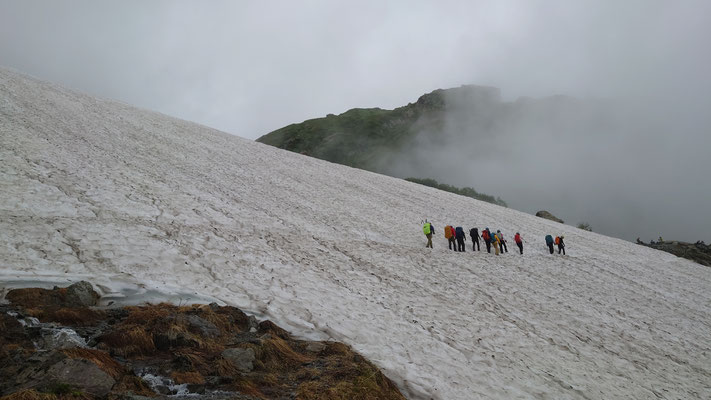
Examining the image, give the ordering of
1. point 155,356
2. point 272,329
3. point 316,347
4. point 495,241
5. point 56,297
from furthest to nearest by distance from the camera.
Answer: point 495,241, point 272,329, point 316,347, point 56,297, point 155,356

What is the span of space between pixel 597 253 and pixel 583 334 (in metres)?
19.5

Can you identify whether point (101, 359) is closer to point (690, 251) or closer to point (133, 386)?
point (133, 386)

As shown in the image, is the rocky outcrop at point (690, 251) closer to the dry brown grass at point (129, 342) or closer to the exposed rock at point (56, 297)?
the dry brown grass at point (129, 342)

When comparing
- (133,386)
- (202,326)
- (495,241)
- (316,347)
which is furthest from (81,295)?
(495,241)

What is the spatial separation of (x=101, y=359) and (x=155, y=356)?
830 millimetres

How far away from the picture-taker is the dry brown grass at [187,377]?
17.1 feet

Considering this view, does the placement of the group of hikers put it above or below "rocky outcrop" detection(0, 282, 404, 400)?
above

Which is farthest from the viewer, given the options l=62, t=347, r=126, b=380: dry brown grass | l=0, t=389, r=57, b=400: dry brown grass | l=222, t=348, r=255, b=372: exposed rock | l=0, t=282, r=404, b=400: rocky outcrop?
l=222, t=348, r=255, b=372: exposed rock

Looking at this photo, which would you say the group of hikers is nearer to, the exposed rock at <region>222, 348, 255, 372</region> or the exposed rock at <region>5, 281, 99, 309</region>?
the exposed rock at <region>222, 348, 255, 372</region>

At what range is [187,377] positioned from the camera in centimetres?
526

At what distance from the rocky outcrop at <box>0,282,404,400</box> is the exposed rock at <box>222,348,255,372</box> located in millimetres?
15

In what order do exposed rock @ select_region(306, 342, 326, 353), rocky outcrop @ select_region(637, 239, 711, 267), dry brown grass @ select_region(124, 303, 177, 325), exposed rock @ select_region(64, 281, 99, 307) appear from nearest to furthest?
dry brown grass @ select_region(124, 303, 177, 325), exposed rock @ select_region(64, 281, 99, 307), exposed rock @ select_region(306, 342, 326, 353), rocky outcrop @ select_region(637, 239, 711, 267)

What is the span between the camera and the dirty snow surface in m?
8.85

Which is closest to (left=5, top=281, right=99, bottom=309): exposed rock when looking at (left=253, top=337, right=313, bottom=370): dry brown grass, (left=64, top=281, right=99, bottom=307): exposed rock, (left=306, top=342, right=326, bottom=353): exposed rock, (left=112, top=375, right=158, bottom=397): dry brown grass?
(left=64, top=281, right=99, bottom=307): exposed rock
